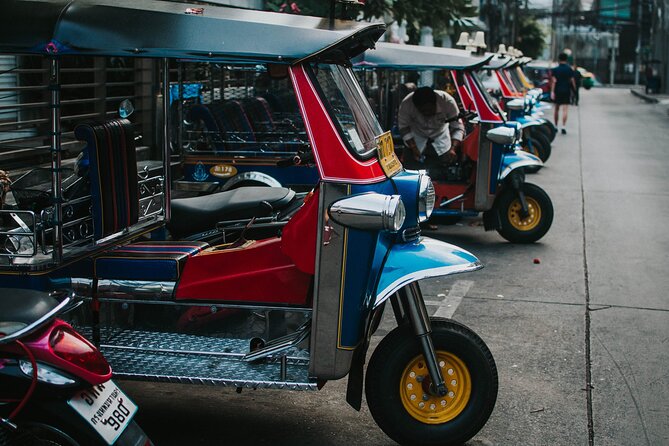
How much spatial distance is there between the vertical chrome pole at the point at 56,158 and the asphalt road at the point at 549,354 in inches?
43.3

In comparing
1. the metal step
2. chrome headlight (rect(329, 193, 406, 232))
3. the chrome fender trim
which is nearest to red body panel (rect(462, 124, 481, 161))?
the chrome fender trim

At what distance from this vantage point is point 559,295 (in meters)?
7.94

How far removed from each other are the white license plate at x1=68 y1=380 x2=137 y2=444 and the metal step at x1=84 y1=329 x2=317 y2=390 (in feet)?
3.13

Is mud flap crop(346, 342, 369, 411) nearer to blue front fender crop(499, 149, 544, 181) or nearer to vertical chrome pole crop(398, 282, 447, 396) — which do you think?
vertical chrome pole crop(398, 282, 447, 396)

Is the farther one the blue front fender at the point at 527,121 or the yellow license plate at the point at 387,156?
the blue front fender at the point at 527,121

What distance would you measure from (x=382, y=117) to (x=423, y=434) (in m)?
8.27

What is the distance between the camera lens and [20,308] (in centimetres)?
334

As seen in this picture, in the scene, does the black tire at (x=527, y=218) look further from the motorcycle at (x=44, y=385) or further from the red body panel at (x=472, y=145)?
the motorcycle at (x=44, y=385)

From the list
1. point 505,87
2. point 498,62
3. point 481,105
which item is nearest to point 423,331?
point 481,105

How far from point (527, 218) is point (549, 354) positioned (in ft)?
12.9

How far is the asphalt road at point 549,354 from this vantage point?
497 cm

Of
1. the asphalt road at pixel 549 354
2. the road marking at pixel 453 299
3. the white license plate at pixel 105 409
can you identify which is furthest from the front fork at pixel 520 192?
the white license plate at pixel 105 409

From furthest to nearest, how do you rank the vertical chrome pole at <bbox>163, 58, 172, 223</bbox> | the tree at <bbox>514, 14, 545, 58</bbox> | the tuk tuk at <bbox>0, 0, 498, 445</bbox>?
1. the tree at <bbox>514, 14, 545, 58</bbox>
2. the vertical chrome pole at <bbox>163, 58, 172, 223</bbox>
3. the tuk tuk at <bbox>0, 0, 498, 445</bbox>

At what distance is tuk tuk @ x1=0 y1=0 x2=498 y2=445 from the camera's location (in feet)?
14.1
